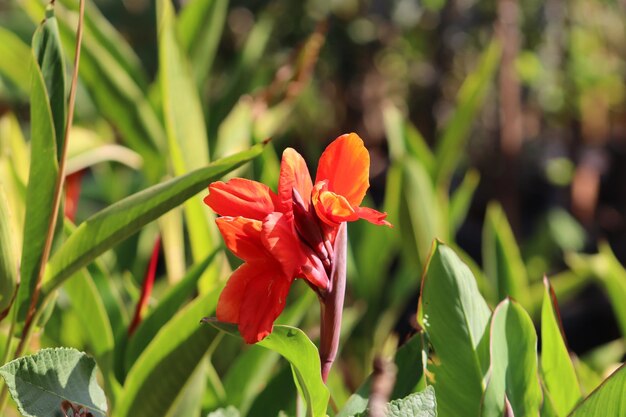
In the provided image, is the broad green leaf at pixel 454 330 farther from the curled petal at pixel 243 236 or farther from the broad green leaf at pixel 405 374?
the curled petal at pixel 243 236

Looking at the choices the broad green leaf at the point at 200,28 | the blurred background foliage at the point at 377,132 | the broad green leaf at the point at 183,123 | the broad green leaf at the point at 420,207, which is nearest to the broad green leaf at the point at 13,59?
the blurred background foliage at the point at 377,132

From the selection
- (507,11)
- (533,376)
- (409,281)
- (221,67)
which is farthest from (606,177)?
(533,376)

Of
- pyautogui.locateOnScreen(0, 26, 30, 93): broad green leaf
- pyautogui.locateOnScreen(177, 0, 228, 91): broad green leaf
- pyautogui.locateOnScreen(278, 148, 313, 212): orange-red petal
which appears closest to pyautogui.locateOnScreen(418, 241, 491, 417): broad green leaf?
pyautogui.locateOnScreen(278, 148, 313, 212): orange-red petal

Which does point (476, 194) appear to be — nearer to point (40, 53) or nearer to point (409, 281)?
point (409, 281)

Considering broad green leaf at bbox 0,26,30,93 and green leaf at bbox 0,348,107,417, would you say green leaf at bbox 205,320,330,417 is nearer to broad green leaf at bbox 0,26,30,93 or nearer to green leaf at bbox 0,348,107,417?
green leaf at bbox 0,348,107,417

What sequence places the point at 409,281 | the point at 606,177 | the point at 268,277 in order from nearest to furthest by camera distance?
the point at 268,277 < the point at 409,281 < the point at 606,177

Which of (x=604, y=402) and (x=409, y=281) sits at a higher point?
(x=604, y=402)
